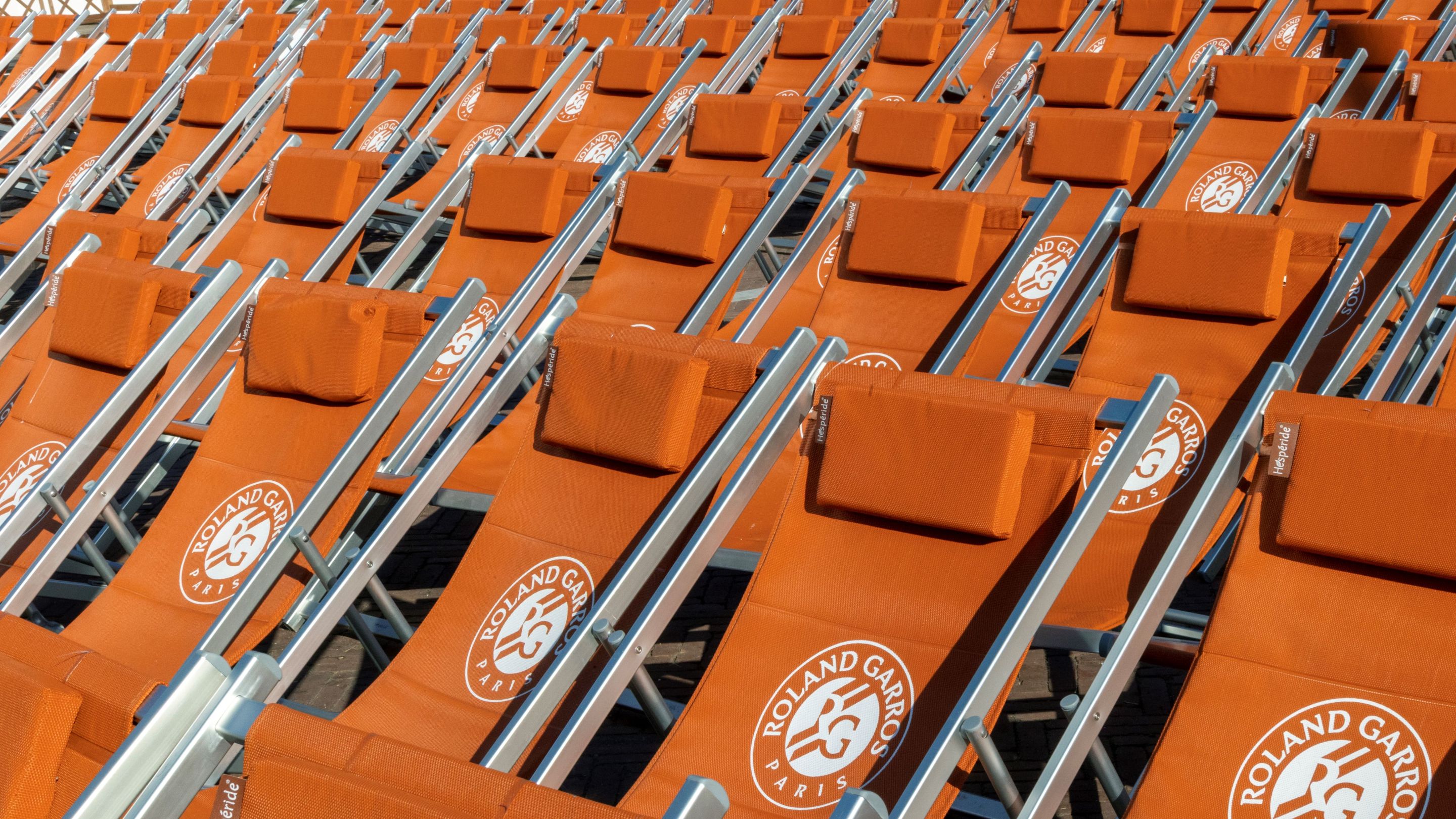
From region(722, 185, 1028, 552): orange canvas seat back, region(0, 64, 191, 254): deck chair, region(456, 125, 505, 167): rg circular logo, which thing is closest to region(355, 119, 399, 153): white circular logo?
region(456, 125, 505, 167): rg circular logo

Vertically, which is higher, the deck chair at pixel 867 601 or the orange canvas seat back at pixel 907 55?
the orange canvas seat back at pixel 907 55

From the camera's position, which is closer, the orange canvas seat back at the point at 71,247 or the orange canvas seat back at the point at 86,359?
the orange canvas seat back at the point at 86,359

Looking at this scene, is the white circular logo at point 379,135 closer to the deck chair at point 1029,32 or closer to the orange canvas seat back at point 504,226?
the orange canvas seat back at point 504,226

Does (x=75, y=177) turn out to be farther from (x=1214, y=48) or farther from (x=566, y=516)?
(x=1214, y=48)

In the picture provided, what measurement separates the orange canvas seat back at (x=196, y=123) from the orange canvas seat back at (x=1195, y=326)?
545 cm

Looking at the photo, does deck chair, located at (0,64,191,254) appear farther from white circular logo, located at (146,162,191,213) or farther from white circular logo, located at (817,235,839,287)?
white circular logo, located at (817,235,839,287)

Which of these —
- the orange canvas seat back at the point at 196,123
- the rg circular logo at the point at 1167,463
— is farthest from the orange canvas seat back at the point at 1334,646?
the orange canvas seat back at the point at 196,123

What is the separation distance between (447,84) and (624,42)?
3.62 ft

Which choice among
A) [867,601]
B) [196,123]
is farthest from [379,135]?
[867,601]

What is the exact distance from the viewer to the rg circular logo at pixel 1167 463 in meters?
2.96

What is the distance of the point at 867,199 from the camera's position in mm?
3615

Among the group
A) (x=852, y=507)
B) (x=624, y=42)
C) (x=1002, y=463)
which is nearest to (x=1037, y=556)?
(x=1002, y=463)

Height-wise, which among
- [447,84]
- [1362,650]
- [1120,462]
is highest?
[447,84]

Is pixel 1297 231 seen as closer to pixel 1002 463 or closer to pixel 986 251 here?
pixel 986 251
